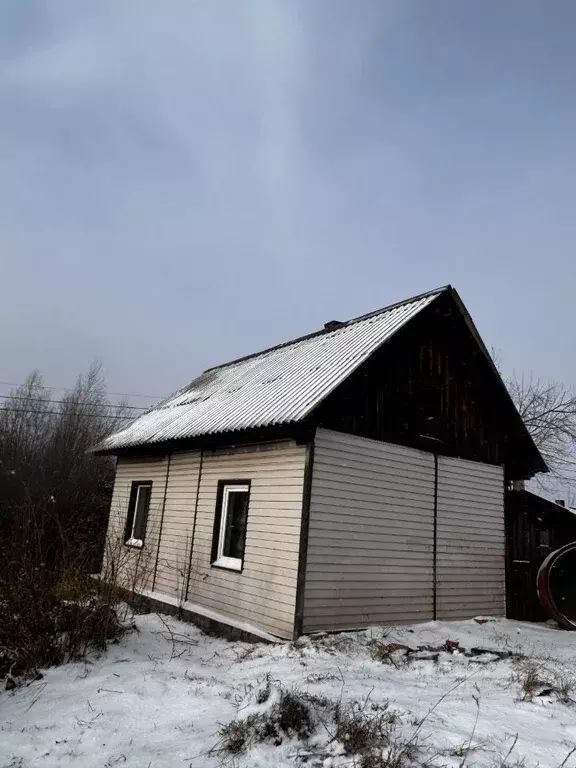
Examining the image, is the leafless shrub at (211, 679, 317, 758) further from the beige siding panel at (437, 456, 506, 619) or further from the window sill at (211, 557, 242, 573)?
the beige siding panel at (437, 456, 506, 619)

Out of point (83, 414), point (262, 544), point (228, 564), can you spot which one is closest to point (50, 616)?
point (262, 544)

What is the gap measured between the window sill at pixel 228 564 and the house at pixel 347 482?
0.12ft

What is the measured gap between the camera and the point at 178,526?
11.3 meters

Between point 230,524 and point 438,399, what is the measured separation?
14.8 feet

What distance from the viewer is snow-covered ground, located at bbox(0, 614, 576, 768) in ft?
13.4

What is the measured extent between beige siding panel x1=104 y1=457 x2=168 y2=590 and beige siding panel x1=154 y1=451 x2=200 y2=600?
0.32 metres

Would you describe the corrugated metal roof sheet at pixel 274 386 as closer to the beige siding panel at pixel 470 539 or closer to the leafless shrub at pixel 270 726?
the beige siding panel at pixel 470 539

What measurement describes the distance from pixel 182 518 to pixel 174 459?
1.44 m

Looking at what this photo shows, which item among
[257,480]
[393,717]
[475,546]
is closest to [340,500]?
[257,480]

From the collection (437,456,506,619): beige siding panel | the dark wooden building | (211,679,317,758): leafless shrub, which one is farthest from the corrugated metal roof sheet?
the dark wooden building

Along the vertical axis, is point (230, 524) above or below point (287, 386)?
below

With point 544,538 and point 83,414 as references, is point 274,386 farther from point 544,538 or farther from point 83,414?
point 83,414

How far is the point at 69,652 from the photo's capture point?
21.2 feet

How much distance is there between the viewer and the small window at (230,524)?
9.72m
